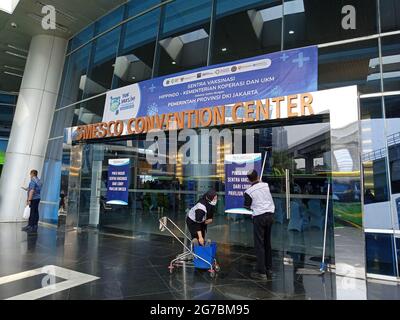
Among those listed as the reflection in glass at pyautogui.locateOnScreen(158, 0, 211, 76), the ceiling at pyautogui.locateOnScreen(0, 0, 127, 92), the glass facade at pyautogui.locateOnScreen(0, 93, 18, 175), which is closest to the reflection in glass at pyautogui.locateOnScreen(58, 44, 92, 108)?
the ceiling at pyautogui.locateOnScreen(0, 0, 127, 92)

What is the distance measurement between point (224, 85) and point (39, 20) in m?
8.90

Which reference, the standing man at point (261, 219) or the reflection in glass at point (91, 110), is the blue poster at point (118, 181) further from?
the standing man at point (261, 219)

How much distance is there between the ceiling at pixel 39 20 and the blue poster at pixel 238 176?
25.5 feet

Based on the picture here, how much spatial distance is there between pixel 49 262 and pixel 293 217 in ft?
16.8

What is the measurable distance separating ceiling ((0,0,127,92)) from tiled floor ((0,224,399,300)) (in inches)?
320

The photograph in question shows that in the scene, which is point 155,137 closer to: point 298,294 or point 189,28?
point 189,28

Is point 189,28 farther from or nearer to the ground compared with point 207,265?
farther from the ground

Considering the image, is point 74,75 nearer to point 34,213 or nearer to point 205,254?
point 34,213

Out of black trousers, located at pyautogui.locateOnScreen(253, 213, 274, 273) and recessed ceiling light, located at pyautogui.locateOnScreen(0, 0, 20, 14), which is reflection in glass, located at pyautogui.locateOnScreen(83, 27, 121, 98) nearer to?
recessed ceiling light, located at pyautogui.locateOnScreen(0, 0, 20, 14)

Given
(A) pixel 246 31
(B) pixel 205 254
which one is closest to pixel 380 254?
(B) pixel 205 254

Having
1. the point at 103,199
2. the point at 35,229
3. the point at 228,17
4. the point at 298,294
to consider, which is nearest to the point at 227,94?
the point at 228,17

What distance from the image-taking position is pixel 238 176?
695 centimetres

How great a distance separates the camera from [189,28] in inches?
368

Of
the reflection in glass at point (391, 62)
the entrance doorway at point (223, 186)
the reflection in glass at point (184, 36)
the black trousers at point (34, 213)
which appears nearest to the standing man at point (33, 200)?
the black trousers at point (34, 213)
